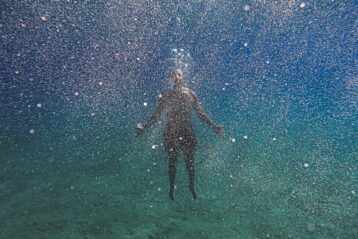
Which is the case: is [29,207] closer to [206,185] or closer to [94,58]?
[206,185]

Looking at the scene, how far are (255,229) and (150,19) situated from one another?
1416 inches

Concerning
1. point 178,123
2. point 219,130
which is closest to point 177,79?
point 178,123

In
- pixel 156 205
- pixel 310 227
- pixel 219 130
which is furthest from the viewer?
pixel 156 205

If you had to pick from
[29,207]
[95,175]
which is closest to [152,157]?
[95,175]

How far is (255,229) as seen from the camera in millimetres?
5910

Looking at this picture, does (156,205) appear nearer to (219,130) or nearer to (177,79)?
(219,130)

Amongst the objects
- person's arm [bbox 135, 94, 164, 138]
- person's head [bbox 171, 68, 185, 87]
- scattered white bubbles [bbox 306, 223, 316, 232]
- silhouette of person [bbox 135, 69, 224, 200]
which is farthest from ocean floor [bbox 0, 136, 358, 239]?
person's head [bbox 171, 68, 185, 87]

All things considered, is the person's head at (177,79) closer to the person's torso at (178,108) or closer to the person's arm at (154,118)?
the person's torso at (178,108)

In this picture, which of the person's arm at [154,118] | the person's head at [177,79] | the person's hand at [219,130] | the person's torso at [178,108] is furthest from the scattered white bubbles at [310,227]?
the person's head at [177,79]

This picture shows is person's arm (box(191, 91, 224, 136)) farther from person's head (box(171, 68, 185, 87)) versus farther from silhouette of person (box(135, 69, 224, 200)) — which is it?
person's head (box(171, 68, 185, 87))

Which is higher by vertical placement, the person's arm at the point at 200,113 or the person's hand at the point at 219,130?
the person's arm at the point at 200,113

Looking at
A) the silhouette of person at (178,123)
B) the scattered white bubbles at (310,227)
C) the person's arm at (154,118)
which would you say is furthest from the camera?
the scattered white bubbles at (310,227)

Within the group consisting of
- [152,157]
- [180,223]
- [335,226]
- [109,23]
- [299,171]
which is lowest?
[335,226]

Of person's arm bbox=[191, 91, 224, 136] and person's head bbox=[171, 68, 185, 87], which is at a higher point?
person's head bbox=[171, 68, 185, 87]
